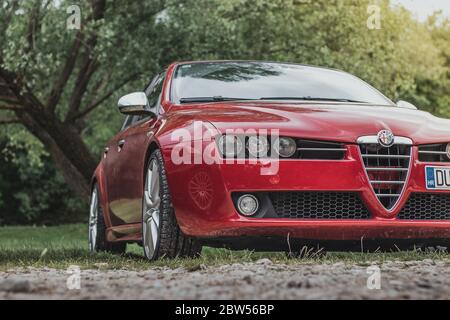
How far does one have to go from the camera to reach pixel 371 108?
6.46 metres

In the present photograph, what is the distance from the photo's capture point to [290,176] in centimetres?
569

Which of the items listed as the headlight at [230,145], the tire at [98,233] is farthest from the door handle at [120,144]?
the headlight at [230,145]

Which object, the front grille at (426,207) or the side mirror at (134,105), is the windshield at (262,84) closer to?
the side mirror at (134,105)

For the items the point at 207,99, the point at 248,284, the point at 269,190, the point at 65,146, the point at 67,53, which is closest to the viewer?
the point at 248,284

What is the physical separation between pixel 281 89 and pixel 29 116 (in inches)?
442

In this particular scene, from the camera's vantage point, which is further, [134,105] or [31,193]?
[31,193]

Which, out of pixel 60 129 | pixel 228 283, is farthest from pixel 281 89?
pixel 60 129

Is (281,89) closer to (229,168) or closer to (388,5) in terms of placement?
(229,168)

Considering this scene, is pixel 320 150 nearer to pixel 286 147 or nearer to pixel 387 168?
pixel 286 147

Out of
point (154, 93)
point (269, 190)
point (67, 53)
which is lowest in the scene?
point (269, 190)

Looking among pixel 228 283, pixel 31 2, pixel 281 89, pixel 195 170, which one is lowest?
pixel 228 283

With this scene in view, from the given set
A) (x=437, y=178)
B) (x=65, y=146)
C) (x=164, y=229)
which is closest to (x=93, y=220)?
(x=164, y=229)

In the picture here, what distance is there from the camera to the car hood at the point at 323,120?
5789 millimetres

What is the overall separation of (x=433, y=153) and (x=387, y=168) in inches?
17.2
